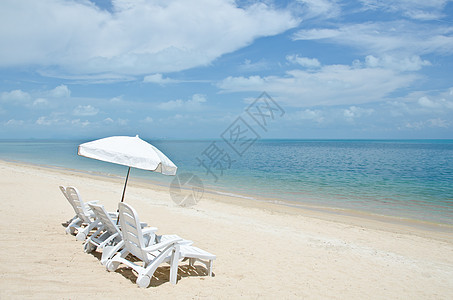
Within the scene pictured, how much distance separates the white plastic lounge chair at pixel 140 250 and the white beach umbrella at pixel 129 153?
897 mm

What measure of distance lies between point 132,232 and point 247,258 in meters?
2.70

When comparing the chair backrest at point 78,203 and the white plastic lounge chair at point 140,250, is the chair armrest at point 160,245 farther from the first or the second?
the chair backrest at point 78,203

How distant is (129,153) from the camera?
17.6 feet

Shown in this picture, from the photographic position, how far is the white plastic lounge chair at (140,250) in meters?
4.43

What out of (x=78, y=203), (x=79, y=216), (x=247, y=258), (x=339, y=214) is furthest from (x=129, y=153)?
(x=339, y=214)

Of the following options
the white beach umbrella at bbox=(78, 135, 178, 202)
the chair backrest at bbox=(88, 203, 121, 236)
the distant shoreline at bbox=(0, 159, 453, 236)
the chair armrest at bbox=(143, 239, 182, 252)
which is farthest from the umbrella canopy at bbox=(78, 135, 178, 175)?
the distant shoreline at bbox=(0, 159, 453, 236)

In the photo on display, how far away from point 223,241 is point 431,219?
971 centimetres

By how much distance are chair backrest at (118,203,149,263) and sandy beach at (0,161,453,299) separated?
401mm

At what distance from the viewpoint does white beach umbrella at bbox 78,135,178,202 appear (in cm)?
534

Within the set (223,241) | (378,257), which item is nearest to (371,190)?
(378,257)

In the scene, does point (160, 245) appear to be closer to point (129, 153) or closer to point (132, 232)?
point (132, 232)

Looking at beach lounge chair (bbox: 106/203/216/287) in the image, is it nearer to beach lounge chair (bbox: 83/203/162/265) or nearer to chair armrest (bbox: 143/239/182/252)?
chair armrest (bbox: 143/239/182/252)

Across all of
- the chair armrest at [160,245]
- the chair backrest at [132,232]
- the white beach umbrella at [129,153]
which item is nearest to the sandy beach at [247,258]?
the chair backrest at [132,232]

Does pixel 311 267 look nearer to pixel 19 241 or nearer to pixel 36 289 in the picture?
pixel 36 289
